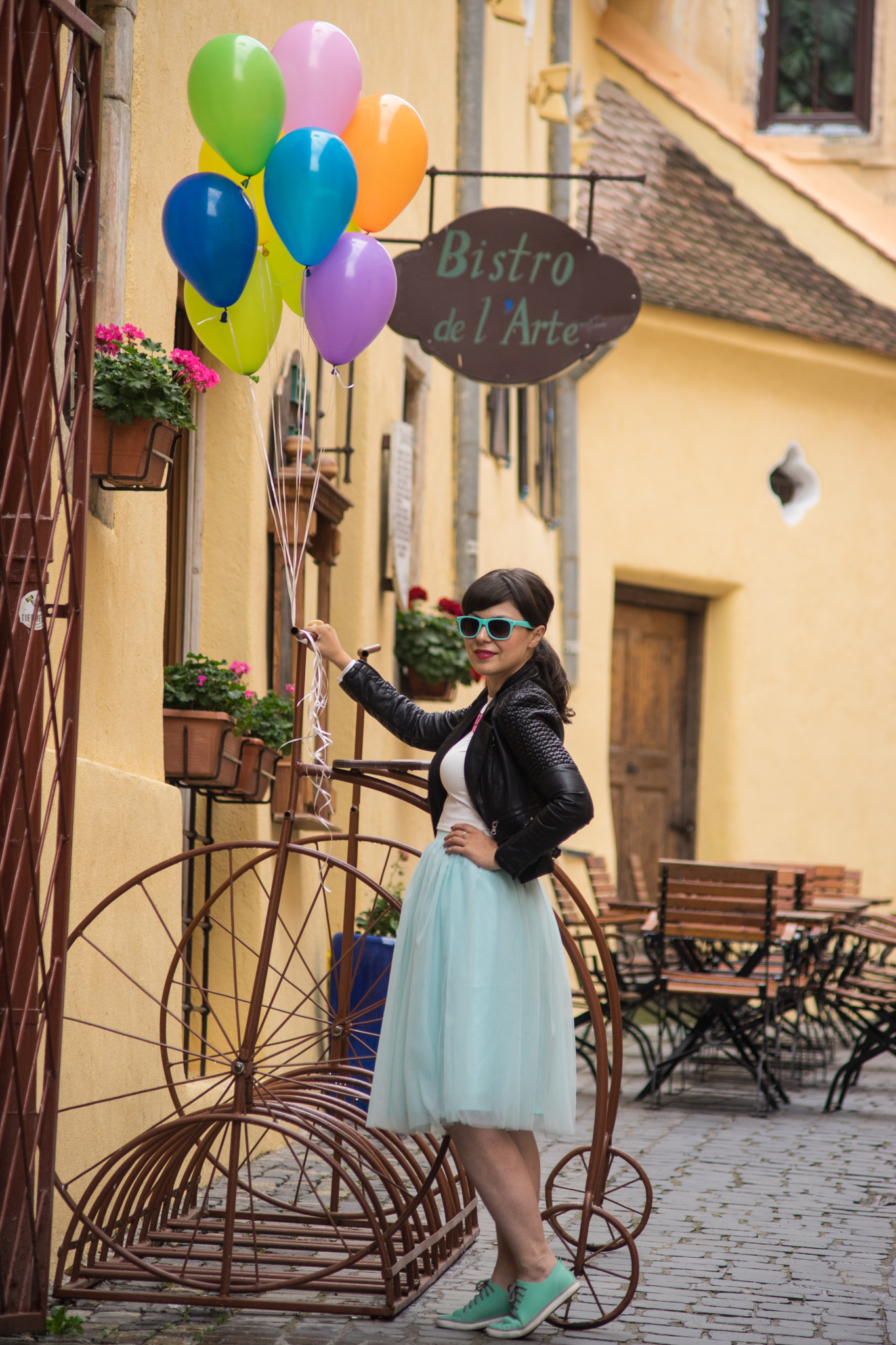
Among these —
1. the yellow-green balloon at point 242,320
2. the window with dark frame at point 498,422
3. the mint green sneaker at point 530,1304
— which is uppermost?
the window with dark frame at point 498,422

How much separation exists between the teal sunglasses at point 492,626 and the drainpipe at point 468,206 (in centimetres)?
607

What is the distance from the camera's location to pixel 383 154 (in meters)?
4.68

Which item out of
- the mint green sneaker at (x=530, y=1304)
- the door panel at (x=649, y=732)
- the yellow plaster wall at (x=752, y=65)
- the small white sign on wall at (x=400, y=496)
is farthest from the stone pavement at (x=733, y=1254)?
the yellow plaster wall at (x=752, y=65)

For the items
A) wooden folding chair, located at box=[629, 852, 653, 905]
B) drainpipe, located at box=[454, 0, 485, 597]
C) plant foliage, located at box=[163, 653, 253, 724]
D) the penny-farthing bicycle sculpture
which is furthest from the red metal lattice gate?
wooden folding chair, located at box=[629, 852, 653, 905]

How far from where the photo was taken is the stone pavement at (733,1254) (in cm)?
359

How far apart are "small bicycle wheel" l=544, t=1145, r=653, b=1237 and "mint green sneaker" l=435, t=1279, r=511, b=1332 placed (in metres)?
0.44

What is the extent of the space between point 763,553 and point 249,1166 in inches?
409

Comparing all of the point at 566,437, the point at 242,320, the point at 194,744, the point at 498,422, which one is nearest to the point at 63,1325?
the point at 194,744

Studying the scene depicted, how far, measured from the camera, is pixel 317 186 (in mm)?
4168

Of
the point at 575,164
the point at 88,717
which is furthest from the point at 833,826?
the point at 88,717

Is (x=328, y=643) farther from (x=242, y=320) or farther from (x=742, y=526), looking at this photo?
(x=742, y=526)

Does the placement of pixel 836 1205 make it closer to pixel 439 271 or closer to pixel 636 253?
pixel 439 271

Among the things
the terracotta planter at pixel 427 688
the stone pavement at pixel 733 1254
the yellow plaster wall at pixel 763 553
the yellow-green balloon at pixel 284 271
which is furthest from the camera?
the yellow plaster wall at pixel 763 553

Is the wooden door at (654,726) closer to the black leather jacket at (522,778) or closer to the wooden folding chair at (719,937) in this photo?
the wooden folding chair at (719,937)
